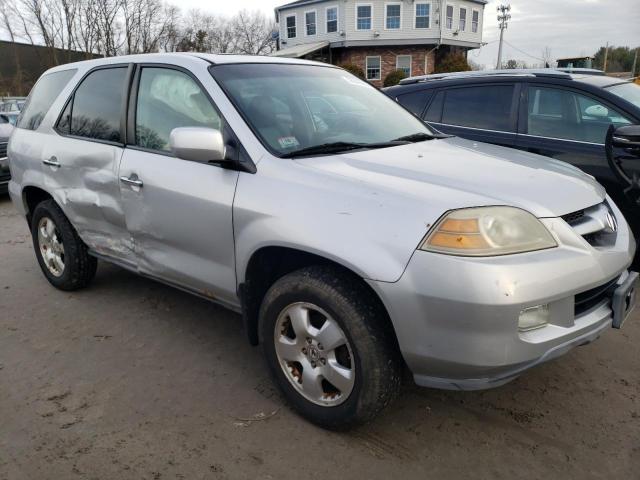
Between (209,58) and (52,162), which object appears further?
(52,162)

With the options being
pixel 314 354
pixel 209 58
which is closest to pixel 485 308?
pixel 314 354

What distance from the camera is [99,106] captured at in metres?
3.61

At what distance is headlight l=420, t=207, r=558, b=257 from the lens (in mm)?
2002

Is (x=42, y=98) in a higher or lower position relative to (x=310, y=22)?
lower

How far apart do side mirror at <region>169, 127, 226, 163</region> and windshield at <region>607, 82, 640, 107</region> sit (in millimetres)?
3405

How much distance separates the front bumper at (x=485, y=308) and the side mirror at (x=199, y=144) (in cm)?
103

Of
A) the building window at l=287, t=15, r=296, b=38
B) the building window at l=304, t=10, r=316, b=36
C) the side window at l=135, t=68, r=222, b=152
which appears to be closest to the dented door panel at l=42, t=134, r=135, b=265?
the side window at l=135, t=68, r=222, b=152

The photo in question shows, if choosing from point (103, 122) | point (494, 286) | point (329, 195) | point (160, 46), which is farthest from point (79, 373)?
point (160, 46)

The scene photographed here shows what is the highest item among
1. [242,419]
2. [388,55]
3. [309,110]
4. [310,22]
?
[310,22]

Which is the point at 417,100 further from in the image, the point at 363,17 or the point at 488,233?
the point at 363,17

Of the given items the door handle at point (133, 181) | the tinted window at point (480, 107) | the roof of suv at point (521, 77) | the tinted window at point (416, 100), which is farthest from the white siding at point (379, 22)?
the door handle at point (133, 181)

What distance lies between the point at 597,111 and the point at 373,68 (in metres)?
31.1

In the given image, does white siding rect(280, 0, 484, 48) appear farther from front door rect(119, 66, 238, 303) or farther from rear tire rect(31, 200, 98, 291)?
front door rect(119, 66, 238, 303)

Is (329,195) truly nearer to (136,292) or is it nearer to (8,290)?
(136,292)
